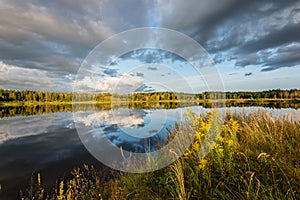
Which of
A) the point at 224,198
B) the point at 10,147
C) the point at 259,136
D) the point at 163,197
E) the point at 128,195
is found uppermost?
the point at 259,136

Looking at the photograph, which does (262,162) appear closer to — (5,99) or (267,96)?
(267,96)

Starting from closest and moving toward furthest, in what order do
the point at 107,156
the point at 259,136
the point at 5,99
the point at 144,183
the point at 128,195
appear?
the point at 128,195
the point at 144,183
the point at 259,136
the point at 107,156
the point at 5,99

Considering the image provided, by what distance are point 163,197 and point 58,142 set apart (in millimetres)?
11229

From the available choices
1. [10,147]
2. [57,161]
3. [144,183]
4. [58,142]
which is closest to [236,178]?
[144,183]

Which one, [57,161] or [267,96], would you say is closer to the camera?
[57,161]

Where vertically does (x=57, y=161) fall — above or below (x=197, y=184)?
below

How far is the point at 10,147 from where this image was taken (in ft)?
36.9

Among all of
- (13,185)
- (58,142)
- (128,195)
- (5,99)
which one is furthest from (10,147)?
(5,99)

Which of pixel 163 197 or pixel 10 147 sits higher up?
pixel 163 197

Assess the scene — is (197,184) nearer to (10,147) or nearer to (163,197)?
(163,197)

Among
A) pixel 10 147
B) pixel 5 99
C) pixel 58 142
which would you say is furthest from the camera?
pixel 5 99

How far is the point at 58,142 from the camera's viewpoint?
12336 millimetres

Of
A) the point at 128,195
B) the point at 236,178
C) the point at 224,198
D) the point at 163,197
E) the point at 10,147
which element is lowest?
the point at 10,147

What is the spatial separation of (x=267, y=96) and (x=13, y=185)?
10822 cm
